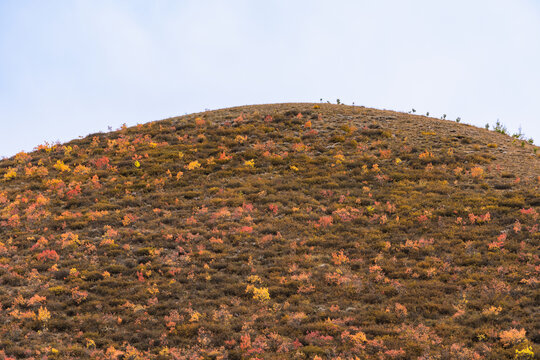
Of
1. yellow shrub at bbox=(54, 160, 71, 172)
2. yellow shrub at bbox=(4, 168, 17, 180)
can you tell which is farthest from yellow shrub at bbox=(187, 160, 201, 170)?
yellow shrub at bbox=(4, 168, 17, 180)

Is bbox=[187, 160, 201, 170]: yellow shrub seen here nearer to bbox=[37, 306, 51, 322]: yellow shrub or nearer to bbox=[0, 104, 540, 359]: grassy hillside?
bbox=[0, 104, 540, 359]: grassy hillside

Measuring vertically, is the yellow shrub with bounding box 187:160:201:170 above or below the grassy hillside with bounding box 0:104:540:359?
above

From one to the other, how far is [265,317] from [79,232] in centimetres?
1317

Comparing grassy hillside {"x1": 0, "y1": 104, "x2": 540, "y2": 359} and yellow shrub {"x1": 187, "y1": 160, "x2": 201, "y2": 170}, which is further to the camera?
yellow shrub {"x1": 187, "y1": 160, "x2": 201, "y2": 170}

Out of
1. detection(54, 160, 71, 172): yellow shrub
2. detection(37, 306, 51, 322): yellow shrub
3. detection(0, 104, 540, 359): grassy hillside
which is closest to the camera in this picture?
detection(0, 104, 540, 359): grassy hillside

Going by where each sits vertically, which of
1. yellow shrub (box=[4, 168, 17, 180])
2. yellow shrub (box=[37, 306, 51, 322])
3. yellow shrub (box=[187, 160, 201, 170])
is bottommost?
yellow shrub (box=[37, 306, 51, 322])

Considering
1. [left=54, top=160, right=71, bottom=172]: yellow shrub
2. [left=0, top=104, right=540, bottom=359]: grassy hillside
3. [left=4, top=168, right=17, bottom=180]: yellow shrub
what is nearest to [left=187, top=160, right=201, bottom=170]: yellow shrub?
[left=0, top=104, right=540, bottom=359]: grassy hillside

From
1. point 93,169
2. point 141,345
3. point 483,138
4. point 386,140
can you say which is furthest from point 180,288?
point 483,138

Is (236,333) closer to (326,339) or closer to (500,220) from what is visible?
(326,339)

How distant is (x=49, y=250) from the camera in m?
21.8

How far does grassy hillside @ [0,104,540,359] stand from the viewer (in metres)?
14.9

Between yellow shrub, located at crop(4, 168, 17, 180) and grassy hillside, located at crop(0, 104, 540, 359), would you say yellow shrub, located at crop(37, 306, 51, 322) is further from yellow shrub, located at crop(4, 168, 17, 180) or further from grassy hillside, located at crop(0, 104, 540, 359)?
yellow shrub, located at crop(4, 168, 17, 180)

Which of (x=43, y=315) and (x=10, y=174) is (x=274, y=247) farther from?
(x=10, y=174)

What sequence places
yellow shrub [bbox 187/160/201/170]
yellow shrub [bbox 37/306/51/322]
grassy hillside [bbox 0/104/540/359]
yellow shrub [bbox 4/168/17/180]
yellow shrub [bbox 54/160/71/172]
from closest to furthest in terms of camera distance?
1. grassy hillside [bbox 0/104/540/359]
2. yellow shrub [bbox 37/306/51/322]
3. yellow shrub [bbox 187/160/201/170]
4. yellow shrub [bbox 4/168/17/180]
5. yellow shrub [bbox 54/160/71/172]
